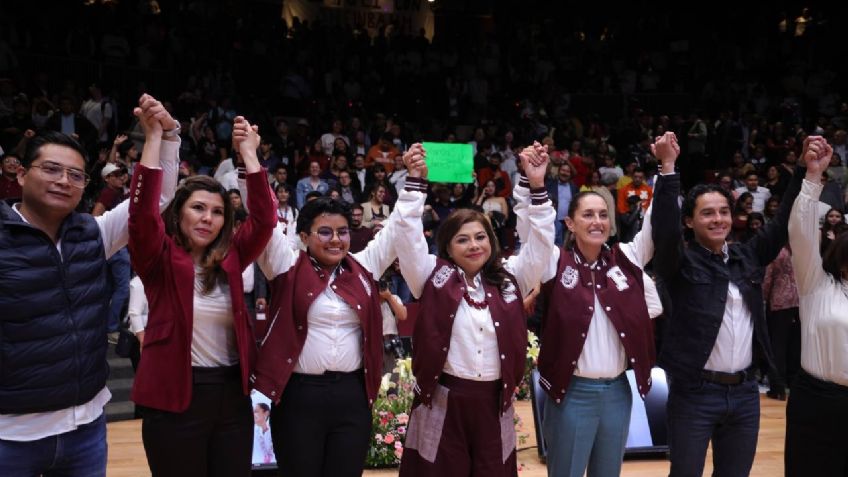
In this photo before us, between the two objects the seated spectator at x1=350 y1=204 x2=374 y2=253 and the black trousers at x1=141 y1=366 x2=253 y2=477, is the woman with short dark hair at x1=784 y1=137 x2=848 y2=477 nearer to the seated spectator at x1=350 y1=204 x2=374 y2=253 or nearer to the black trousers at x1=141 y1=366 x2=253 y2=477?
the black trousers at x1=141 y1=366 x2=253 y2=477

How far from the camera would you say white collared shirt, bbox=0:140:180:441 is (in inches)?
94.0

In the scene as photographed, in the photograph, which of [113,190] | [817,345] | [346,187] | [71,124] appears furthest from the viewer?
[346,187]

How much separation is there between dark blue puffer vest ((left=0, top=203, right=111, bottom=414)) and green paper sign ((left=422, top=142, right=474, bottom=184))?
5368 mm

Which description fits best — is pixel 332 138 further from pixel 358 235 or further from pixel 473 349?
pixel 473 349

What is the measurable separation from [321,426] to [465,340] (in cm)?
57

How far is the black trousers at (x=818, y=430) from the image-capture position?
3072mm

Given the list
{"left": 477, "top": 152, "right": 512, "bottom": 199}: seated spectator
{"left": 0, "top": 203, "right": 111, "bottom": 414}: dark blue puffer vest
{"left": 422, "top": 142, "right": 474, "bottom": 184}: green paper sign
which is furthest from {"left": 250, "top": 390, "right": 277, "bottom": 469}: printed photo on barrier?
{"left": 477, "top": 152, "right": 512, "bottom": 199}: seated spectator

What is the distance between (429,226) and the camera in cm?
Answer: 849

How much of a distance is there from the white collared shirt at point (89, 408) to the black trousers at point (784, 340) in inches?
229

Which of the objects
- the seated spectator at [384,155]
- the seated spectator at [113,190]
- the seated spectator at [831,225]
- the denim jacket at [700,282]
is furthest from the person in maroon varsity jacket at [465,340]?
the seated spectator at [384,155]

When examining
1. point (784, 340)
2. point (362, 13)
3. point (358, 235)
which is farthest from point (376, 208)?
point (362, 13)

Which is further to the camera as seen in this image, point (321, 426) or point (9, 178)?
point (9, 178)

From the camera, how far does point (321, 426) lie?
2936mm

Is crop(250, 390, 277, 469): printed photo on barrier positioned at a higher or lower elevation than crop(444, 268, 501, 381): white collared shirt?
lower
